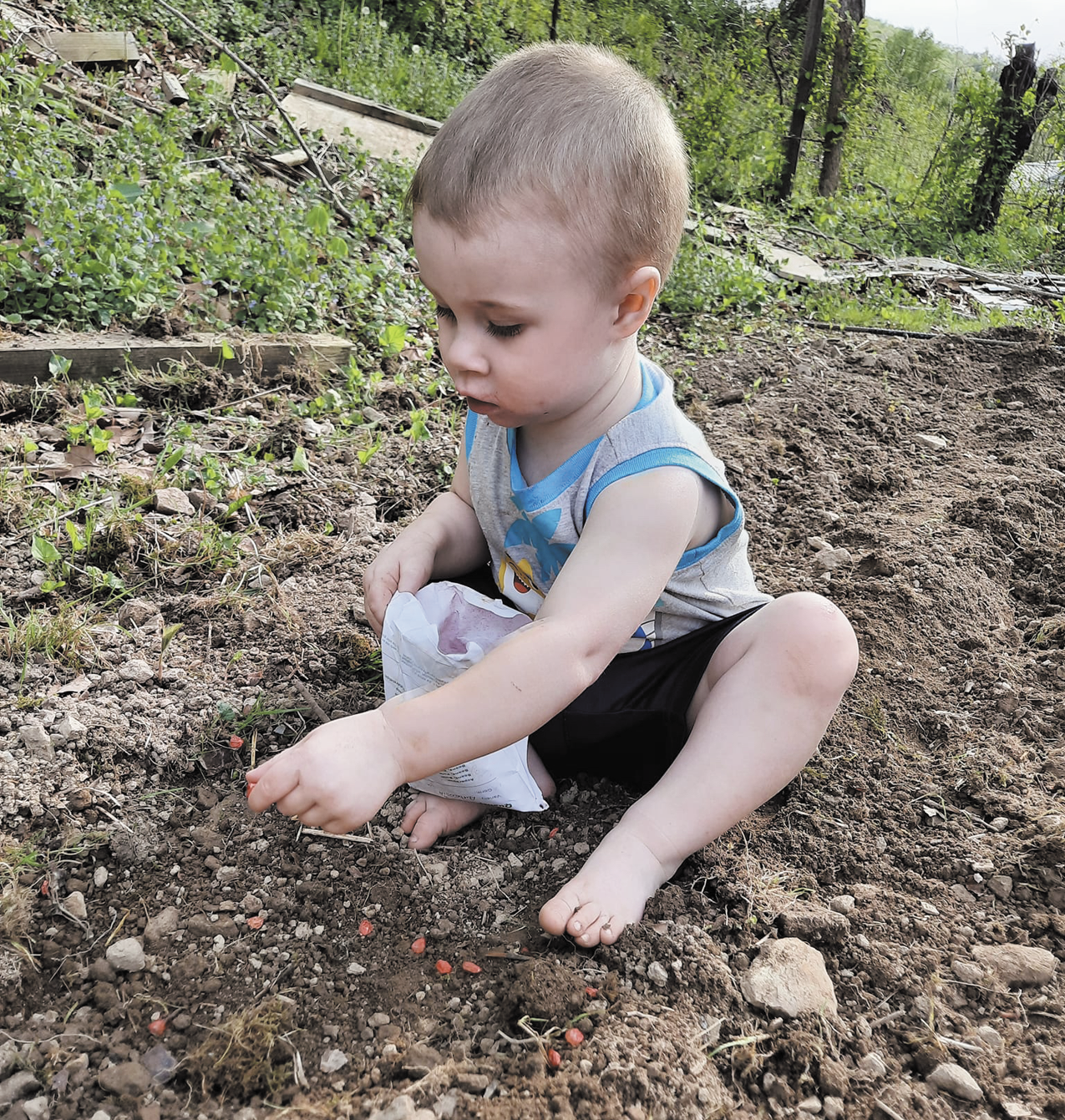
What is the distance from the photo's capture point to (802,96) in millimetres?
7137

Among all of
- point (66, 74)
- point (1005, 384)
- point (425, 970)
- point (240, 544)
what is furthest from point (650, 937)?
point (66, 74)

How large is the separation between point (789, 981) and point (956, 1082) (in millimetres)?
240

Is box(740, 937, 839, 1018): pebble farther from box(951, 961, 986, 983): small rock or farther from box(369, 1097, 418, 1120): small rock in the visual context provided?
box(369, 1097, 418, 1120): small rock

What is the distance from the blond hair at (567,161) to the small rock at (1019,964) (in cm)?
119

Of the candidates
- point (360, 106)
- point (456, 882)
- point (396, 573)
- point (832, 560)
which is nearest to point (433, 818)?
point (456, 882)

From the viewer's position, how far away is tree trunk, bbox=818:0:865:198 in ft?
23.3

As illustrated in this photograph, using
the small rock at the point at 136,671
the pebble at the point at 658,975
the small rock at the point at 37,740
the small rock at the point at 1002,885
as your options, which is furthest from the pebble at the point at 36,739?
the small rock at the point at 1002,885

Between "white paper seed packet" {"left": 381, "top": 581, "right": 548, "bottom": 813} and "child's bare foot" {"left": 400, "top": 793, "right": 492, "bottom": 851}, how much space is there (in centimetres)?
2

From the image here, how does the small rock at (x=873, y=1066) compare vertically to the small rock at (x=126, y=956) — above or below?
above

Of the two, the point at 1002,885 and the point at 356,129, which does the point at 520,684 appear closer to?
the point at 1002,885

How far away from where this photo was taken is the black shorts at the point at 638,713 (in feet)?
5.90

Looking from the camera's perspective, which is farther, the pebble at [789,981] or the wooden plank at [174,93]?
the wooden plank at [174,93]

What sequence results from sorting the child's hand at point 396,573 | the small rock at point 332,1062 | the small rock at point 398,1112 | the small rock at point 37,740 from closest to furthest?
1. the small rock at point 398,1112
2. the small rock at point 332,1062
3. the small rock at point 37,740
4. the child's hand at point 396,573

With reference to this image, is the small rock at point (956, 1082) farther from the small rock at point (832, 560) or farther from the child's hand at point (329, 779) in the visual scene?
the small rock at point (832, 560)
